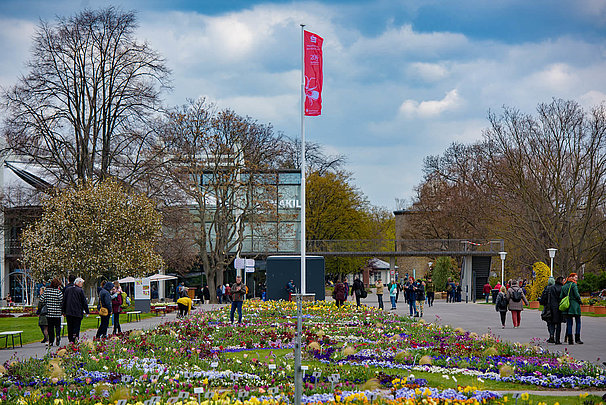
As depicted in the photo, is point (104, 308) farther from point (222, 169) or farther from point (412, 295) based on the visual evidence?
point (222, 169)

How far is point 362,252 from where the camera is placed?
61.5m

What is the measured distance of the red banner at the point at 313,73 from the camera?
27031 mm

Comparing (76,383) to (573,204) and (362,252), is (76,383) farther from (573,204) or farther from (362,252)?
(362,252)

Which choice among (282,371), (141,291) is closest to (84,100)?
(141,291)

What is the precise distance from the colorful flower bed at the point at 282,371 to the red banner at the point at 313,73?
1009 centimetres

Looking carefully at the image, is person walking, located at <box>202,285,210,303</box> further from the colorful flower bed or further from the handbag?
the handbag

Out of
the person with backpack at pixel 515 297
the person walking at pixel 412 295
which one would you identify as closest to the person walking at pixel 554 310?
the person with backpack at pixel 515 297

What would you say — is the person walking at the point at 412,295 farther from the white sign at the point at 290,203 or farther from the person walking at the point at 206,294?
the white sign at the point at 290,203

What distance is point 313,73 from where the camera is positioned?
27.2 m

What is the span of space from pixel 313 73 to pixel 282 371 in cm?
1674

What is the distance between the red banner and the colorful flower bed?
10087 millimetres

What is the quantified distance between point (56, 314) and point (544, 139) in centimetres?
3554

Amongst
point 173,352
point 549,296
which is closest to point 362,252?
point 549,296

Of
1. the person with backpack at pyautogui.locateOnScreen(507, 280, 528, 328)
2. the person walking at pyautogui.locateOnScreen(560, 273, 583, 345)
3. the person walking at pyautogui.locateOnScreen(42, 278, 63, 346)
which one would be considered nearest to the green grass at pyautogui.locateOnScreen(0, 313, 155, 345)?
the person walking at pyautogui.locateOnScreen(42, 278, 63, 346)
